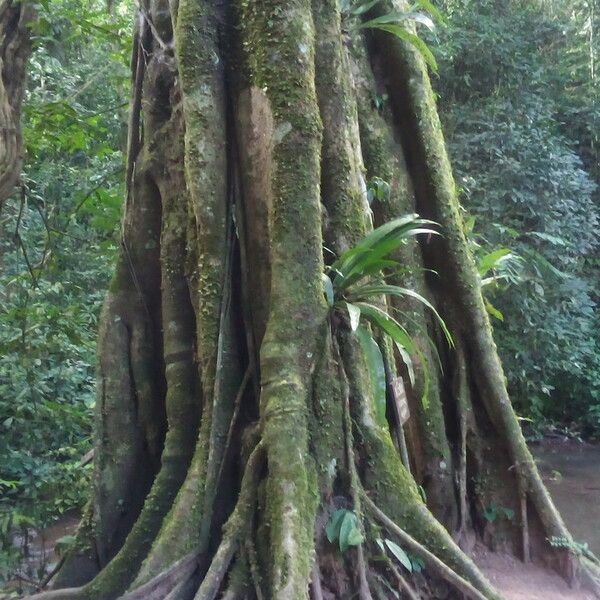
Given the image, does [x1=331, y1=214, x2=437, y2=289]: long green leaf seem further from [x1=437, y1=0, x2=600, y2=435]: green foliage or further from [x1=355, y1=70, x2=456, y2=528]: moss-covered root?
[x1=437, y1=0, x2=600, y2=435]: green foliage

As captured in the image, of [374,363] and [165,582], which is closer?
[165,582]

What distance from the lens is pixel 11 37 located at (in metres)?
5.62

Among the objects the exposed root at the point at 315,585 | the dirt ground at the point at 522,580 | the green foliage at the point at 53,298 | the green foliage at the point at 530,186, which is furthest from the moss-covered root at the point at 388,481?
the green foliage at the point at 530,186

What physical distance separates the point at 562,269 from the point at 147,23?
697cm

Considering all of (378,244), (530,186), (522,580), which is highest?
(530,186)

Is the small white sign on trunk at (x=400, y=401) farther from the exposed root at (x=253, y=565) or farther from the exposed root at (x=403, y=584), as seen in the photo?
the exposed root at (x=253, y=565)

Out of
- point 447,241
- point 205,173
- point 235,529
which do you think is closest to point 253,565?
point 235,529

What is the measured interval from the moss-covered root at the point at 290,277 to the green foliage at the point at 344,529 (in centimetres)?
14

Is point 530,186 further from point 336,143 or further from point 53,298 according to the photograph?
point 336,143

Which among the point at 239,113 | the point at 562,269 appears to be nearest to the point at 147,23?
the point at 239,113

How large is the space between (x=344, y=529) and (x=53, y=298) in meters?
5.36

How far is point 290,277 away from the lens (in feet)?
11.0

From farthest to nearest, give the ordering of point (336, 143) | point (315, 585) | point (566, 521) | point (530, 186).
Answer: point (530, 186), point (566, 521), point (336, 143), point (315, 585)

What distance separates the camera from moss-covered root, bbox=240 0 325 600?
305cm
